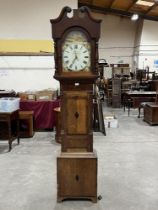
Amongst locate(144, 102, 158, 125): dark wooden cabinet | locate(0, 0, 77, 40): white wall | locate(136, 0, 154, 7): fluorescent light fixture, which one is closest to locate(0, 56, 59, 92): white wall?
locate(0, 0, 77, 40): white wall

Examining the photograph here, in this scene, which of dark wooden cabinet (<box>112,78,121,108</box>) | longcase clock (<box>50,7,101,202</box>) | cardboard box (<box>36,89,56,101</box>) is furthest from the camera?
dark wooden cabinet (<box>112,78,121,108</box>)

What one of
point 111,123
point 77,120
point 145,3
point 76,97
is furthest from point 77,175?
point 145,3

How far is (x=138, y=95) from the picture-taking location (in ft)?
31.0

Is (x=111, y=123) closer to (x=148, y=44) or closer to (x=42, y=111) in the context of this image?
(x=42, y=111)

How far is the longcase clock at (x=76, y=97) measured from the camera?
9.03 ft

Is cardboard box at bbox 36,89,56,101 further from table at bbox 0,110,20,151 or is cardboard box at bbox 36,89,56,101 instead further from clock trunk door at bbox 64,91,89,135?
clock trunk door at bbox 64,91,89,135

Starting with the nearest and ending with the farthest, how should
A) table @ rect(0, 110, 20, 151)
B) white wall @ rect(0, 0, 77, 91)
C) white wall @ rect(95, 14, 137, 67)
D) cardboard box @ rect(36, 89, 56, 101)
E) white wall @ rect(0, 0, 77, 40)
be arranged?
table @ rect(0, 110, 20, 151), cardboard box @ rect(36, 89, 56, 101), white wall @ rect(0, 0, 77, 91), white wall @ rect(0, 0, 77, 40), white wall @ rect(95, 14, 137, 67)

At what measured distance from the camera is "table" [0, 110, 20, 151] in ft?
15.7

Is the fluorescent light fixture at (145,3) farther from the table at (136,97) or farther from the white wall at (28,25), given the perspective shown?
the white wall at (28,25)

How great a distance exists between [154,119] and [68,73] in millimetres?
4526

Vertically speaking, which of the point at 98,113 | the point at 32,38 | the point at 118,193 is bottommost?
the point at 118,193

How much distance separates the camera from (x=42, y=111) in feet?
20.6

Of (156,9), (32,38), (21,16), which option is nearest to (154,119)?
(32,38)

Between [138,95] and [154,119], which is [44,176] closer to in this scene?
[154,119]
